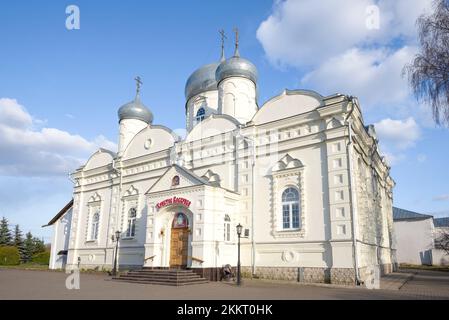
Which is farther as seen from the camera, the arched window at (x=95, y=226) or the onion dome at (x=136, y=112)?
the onion dome at (x=136, y=112)

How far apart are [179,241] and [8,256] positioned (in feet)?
88.0

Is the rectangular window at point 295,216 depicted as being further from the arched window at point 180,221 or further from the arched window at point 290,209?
the arched window at point 180,221

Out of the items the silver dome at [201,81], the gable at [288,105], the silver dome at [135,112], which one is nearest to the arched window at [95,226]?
Answer: the silver dome at [135,112]

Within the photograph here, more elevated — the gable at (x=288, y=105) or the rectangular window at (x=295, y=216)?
the gable at (x=288, y=105)

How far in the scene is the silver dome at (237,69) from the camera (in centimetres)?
2111

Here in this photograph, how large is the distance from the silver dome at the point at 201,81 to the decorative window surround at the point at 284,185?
1076 centimetres

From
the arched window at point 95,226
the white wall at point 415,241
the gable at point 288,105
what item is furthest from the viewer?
the white wall at point 415,241

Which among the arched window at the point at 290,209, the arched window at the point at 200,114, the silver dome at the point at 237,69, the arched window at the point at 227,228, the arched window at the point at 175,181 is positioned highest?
the silver dome at the point at 237,69

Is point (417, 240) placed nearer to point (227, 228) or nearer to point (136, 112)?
point (227, 228)

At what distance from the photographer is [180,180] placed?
17359 mm
